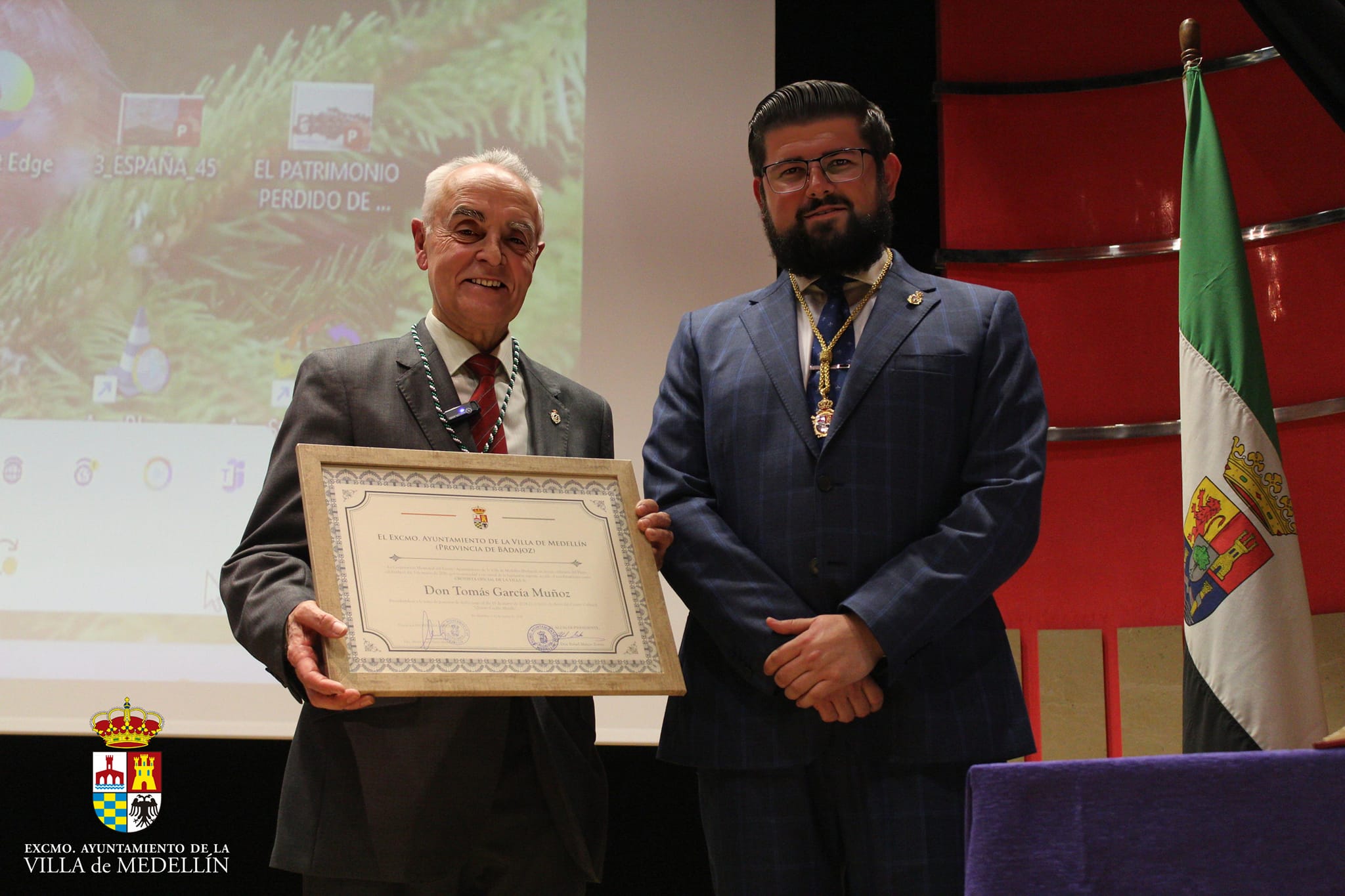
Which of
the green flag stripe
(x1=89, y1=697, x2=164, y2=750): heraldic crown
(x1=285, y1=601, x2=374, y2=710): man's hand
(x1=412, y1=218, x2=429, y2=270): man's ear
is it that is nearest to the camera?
(x1=285, y1=601, x2=374, y2=710): man's hand

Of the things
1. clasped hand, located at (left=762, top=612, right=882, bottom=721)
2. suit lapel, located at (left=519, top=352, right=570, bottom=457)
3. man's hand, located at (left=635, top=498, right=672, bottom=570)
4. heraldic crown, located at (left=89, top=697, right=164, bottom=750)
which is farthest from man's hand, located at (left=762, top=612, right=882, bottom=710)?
heraldic crown, located at (left=89, top=697, right=164, bottom=750)

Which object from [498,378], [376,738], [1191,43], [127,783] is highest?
[1191,43]

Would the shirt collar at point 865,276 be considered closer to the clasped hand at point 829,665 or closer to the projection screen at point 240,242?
the clasped hand at point 829,665

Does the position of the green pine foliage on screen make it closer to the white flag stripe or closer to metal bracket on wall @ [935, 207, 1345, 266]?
metal bracket on wall @ [935, 207, 1345, 266]

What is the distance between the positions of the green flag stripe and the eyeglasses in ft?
3.76

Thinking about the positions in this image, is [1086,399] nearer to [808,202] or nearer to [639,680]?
[808,202]

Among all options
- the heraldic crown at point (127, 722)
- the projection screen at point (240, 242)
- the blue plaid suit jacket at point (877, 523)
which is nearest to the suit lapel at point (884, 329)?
the blue plaid suit jacket at point (877, 523)

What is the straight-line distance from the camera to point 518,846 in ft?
5.83

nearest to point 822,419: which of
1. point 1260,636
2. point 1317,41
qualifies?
point 1317,41

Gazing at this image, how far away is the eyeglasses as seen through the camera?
1915 millimetres

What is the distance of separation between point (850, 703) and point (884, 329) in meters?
0.61

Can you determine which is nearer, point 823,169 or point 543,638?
point 543,638

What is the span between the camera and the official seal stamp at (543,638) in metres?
1.67

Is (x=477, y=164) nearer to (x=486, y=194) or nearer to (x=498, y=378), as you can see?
(x=486, y=194)
